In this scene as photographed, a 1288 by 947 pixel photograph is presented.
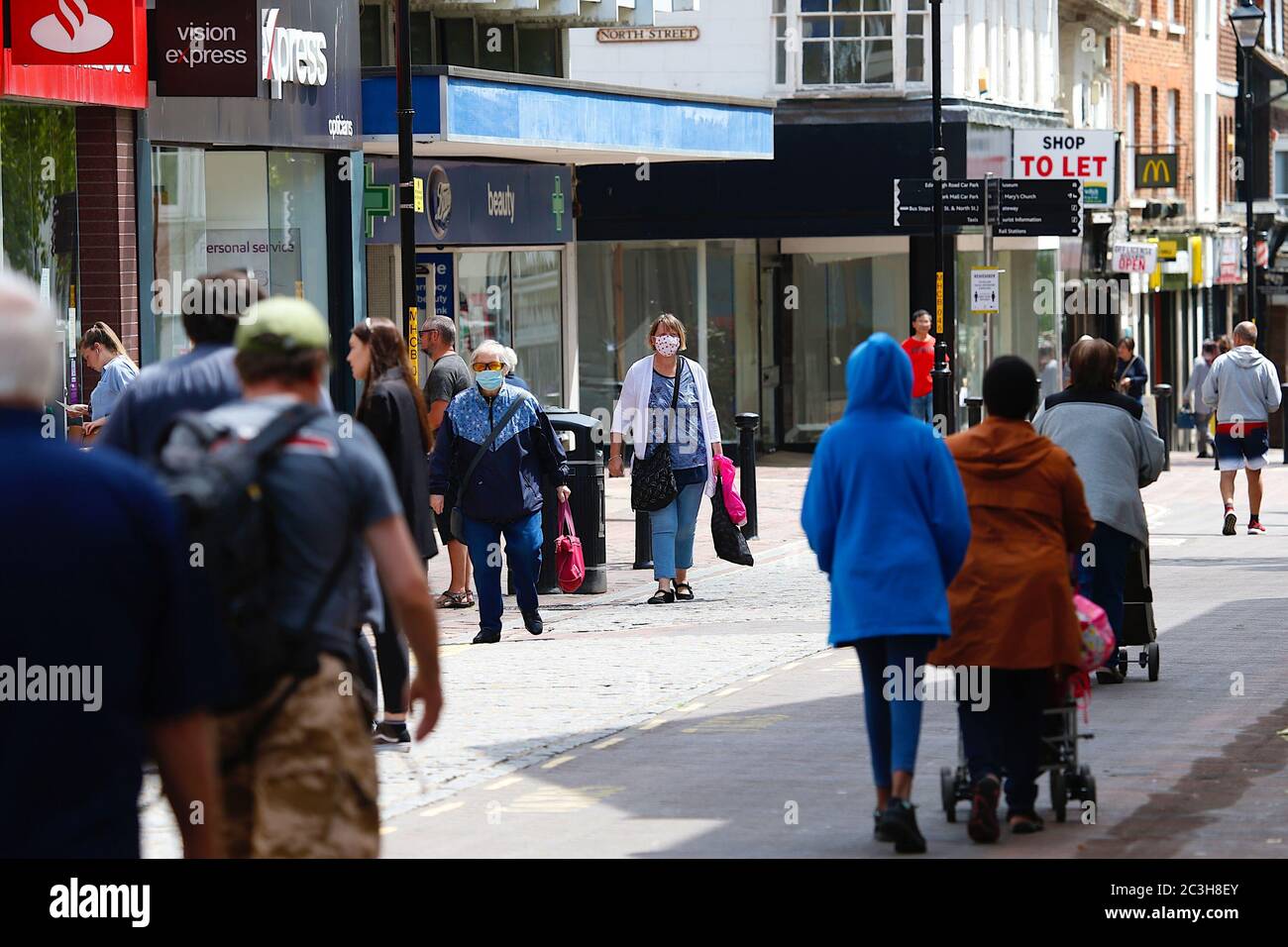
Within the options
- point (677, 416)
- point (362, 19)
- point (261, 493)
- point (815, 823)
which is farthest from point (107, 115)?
point (261, 493)

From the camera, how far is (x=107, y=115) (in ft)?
57.3

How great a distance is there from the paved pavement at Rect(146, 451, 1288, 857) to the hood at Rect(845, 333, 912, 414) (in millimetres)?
1465

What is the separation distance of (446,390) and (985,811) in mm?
7769

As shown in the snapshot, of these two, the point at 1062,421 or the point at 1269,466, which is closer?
the point at 1062,421

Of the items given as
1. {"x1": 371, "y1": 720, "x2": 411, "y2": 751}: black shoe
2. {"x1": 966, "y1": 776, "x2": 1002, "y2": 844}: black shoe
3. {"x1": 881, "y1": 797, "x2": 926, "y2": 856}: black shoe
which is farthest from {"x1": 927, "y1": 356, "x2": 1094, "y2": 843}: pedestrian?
{"x1": 371, "y1": 720, "x2": 411, "y2": 751}: black shoe

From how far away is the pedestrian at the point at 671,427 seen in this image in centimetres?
1555

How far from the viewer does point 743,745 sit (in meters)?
10.4

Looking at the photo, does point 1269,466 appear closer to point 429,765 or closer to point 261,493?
point 429,765

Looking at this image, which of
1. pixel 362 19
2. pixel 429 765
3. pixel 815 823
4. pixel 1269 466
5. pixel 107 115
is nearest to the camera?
pixel 815 823

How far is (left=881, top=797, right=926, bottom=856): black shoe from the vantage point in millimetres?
7953

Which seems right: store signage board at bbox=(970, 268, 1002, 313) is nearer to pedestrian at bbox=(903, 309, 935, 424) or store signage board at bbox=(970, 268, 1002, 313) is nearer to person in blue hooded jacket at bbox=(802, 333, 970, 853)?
pedestrian at bbox=(903, 309, 935, 424)

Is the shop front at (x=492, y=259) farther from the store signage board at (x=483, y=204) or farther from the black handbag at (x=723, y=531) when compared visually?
the black handbag at (x=723, y=531)

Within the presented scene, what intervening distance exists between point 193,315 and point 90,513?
262 cm

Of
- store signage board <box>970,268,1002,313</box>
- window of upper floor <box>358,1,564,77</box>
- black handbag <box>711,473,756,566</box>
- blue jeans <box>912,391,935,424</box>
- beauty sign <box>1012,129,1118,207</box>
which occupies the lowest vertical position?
black handbag <box>711,473,756,566</box>
